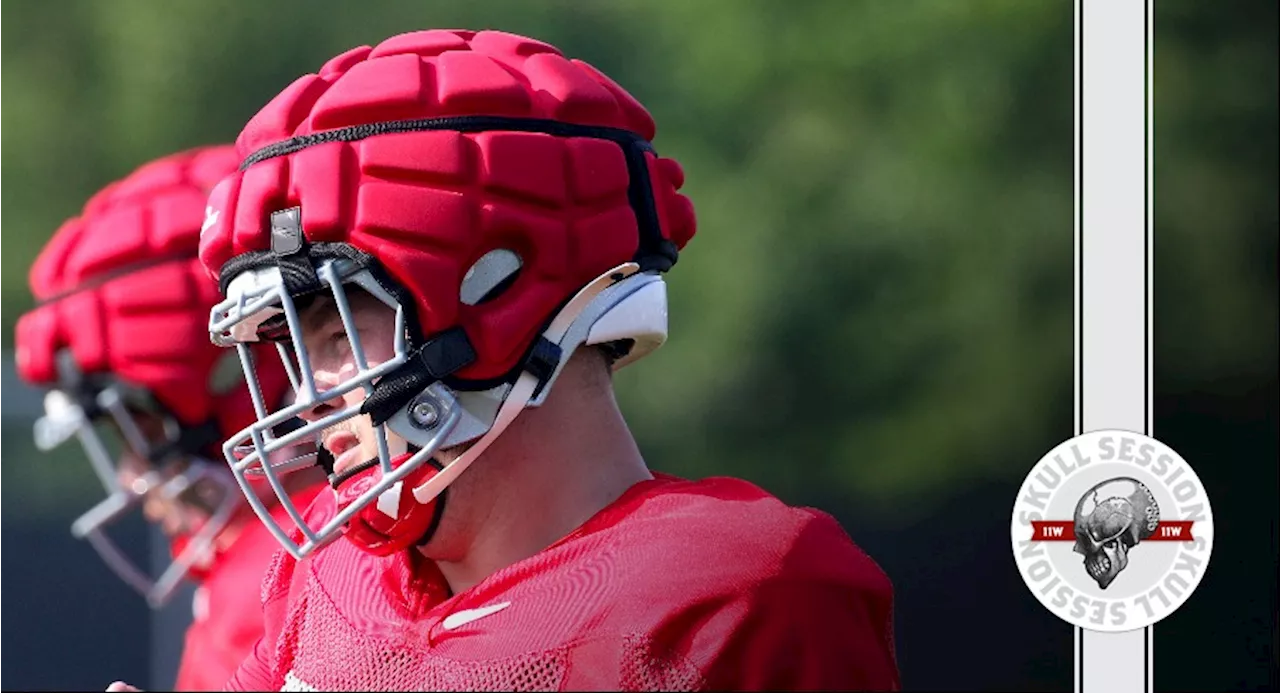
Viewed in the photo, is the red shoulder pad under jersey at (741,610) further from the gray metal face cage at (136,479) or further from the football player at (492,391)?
the gray metal face cage at (136,479)

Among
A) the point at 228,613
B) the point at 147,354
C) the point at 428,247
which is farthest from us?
the point at 147,354

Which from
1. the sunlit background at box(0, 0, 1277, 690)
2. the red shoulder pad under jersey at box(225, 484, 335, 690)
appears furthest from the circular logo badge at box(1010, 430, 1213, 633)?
the red shoulder pad under jersey at box(225, 484, 335, 690)

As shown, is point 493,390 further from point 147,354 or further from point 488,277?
point 147,354

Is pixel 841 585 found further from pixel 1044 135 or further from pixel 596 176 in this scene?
pixel 1044 135

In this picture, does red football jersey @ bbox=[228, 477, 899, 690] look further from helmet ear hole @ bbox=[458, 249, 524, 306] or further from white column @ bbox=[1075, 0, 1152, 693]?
white column @ bbox=[1075, 0, 1152, 693]

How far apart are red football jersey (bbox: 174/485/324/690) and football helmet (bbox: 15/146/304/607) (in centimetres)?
7

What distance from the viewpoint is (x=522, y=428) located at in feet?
5.16

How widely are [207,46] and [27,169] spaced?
0.54 m

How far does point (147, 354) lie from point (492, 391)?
107cm

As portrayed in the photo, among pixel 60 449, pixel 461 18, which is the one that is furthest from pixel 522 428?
pixel 60 449

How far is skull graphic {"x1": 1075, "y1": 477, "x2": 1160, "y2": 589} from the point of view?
1.84m

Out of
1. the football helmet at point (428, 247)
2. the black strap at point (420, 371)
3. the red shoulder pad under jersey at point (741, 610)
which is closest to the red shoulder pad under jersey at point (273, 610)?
the football helmet at point (428, 247)

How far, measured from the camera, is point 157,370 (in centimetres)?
245

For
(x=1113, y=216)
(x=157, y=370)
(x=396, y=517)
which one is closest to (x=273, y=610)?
(x=396, y=517)
